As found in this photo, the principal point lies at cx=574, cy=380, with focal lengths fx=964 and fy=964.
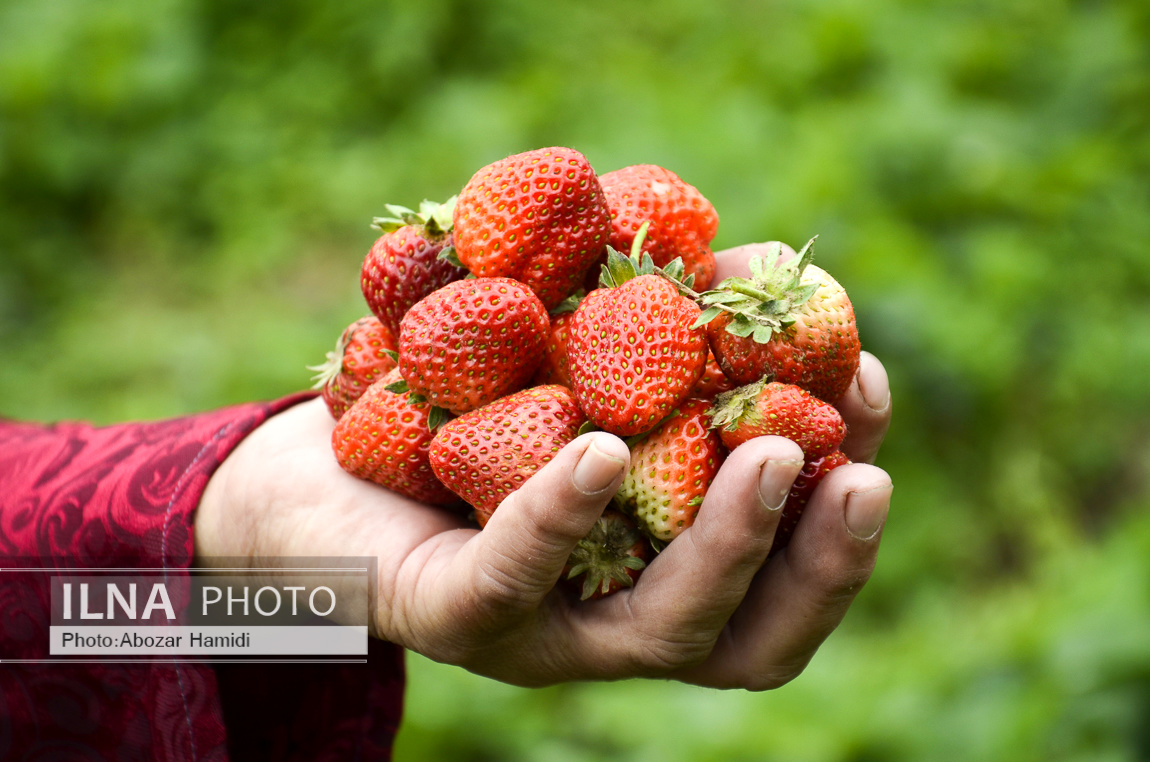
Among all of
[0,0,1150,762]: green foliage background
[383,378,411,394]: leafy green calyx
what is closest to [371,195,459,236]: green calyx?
[383,378,411,394]: leafy green calyx

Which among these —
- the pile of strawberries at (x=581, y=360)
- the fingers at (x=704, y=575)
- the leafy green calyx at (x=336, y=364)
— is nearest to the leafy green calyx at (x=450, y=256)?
the pile of strawberries at (x=581, y=360)

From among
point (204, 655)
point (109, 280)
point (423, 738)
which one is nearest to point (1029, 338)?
→ point (423, 738)

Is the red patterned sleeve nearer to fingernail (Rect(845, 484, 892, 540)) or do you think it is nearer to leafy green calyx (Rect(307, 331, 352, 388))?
leafy green calyx (Rect(307, 331, 352, 388))

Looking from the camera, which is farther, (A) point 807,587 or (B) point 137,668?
(B) point 137,668

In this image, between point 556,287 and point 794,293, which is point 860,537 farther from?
point 556,287

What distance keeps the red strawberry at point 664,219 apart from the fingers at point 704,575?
49 centimetres

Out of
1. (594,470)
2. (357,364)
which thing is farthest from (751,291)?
(357,364)

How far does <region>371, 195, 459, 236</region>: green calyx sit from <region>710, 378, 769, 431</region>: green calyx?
58 cm

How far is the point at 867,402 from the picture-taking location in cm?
158

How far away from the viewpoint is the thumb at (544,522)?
46.8 inches

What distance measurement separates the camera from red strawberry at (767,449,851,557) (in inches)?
55.2

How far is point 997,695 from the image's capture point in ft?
8.24

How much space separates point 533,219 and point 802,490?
1.93 feet

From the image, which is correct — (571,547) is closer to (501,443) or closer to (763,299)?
(501,443)
